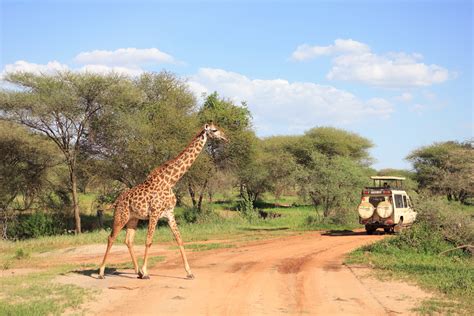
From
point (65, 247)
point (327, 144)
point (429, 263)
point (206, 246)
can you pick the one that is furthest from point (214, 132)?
point (327, 144)

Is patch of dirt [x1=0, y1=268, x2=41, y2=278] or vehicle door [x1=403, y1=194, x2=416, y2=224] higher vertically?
vehicle door [x1=403, y1=194, x2=416, y2=224]

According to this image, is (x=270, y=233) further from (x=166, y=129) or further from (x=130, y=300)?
(x=130, y=300)

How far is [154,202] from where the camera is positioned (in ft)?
41.0

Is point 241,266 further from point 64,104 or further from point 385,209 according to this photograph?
point 64,104

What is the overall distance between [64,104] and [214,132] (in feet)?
60.7

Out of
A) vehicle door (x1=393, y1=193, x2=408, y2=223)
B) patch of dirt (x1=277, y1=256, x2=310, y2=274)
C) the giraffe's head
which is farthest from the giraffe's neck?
vehicle door (x1=393, y1=193, x2=408, y2=223)

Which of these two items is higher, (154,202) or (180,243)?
(154,202)

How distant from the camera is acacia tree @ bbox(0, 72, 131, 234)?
28859 millimetres

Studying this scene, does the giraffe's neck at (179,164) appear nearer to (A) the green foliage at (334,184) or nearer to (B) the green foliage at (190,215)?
(A) the green foliage at (334,184)

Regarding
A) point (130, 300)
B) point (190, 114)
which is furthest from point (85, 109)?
point (130, 300)

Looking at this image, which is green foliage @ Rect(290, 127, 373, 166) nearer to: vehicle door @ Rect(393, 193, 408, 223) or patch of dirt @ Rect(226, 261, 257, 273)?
vehicle door @ Rect(393, 193, 408, 223)

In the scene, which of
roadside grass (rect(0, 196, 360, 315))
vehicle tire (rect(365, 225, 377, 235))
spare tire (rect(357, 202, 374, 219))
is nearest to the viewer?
roadside grass (rect(0, 196, 360, 315))

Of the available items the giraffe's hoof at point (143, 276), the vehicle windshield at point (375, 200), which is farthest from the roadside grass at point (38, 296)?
the vehicle windshield at point (375, 200)

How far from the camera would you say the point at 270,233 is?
25.9 m
